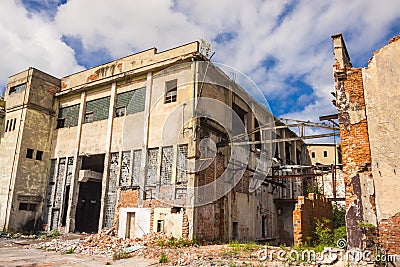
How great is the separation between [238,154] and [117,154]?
241 inches

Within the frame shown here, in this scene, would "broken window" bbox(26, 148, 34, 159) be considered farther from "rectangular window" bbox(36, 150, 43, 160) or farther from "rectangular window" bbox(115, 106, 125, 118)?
"rectangular window" bbox(115, 106, 125, 118)

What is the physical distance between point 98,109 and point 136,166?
4610 mm

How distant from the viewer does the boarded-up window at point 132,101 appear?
1557 centimetres

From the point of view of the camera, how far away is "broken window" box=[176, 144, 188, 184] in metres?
13.2

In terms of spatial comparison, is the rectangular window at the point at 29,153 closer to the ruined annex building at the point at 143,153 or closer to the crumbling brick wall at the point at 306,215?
the ruined annex building at the point at 143,153

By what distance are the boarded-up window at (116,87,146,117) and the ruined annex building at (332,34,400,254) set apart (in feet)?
30.7

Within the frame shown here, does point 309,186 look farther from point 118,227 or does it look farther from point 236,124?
point 118,227

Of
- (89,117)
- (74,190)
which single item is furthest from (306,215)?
(89,117)

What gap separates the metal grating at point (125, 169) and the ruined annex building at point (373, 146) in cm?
975

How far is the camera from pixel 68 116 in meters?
18.7

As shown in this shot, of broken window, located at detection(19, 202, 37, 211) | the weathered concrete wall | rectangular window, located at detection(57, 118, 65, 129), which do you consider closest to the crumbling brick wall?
the weathered concrete wall

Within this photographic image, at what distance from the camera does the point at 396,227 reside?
7.88 meters

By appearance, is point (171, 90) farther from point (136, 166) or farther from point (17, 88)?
point (17, 88)

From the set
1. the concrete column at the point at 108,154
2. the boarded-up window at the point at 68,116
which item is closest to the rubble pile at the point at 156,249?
the concrete column at the point at 108,154
